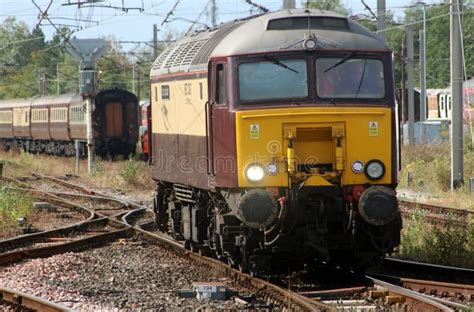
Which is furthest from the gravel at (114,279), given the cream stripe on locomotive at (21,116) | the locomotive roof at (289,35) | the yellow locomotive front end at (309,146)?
the cream stripe on locomotive at (21,116)

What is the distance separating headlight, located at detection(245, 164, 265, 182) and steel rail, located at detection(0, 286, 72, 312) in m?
2.62

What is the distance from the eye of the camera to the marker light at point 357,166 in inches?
456

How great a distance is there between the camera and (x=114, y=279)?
1245 cm

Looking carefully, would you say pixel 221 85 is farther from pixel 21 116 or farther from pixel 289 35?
pixel 21 116

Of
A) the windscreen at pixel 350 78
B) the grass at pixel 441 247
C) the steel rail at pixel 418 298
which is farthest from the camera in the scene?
the grass at pixel 441 247

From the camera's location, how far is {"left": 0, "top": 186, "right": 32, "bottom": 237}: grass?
1892 centimetres

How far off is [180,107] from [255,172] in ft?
8.95

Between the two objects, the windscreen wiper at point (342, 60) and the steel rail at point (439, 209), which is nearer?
the windscreen wiper at point (342, 60)

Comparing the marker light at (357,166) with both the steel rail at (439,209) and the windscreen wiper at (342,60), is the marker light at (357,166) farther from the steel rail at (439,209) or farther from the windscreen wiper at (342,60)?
the steel rail at (439,209)

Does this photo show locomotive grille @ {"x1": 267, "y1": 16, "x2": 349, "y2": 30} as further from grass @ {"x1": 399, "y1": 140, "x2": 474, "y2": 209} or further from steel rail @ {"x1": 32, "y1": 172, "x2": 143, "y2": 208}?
steel rail @ {"x1": 32, "y1": 172, "x2": 143, "y2": 208}

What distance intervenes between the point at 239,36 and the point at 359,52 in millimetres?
1387

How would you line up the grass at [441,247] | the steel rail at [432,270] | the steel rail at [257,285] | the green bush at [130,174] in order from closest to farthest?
the steel rail at [257,285], the steel rail at [432,270], the grass at [441,247], the green bush at [130,174]

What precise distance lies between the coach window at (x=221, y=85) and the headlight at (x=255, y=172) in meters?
0.85

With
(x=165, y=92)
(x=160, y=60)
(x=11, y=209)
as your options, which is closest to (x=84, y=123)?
(x=11, y=209)
